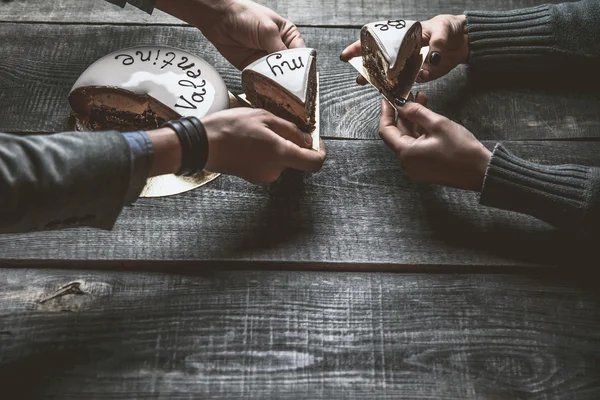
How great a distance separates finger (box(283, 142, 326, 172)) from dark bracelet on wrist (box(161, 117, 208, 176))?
4.5 inches

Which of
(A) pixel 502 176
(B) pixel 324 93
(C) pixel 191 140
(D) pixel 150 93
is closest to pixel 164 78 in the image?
(D) pixel 150 93

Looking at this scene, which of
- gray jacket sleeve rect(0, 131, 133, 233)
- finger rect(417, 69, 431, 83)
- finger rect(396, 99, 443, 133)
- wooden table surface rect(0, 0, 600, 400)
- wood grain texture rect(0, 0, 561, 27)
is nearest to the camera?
gray jacket sleeve rect(0, 131, 133, 233)

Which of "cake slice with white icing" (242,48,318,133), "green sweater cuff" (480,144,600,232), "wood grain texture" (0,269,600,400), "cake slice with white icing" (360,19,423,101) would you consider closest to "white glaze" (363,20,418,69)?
"cake slice with white icing" (360,19,423,101)

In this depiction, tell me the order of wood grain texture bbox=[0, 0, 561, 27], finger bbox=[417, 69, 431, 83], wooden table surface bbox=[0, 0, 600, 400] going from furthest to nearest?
wood grain texture bbox=[0, 0, 561, 27], finger bbox=[417, 69, 431, 83], wooden table surface bbox=[0, 0, 600, 400]

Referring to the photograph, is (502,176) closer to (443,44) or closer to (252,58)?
(443,44)

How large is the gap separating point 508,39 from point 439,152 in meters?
0.31

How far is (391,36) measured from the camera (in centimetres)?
95

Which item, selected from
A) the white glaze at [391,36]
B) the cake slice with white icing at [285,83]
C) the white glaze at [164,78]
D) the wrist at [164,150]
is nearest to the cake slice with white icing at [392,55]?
the white glaze at [391,36]

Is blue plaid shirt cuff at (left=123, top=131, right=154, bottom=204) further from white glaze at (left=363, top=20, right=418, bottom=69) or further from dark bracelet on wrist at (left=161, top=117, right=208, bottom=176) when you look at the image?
white glaze at (left=363, top=20, right=418, bottom=69)

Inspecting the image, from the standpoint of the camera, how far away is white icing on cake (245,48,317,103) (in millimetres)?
902

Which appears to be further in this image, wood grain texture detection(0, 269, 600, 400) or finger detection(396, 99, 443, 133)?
finger detection(396, 99, 443, 133)

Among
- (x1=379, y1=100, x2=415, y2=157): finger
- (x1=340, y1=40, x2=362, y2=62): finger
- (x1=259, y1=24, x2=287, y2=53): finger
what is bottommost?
(x1=379, y1=100, x2=415, y2=157): finger

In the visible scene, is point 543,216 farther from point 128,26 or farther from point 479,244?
A: point 128,26

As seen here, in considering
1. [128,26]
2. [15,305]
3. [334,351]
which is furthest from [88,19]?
[334,351]
